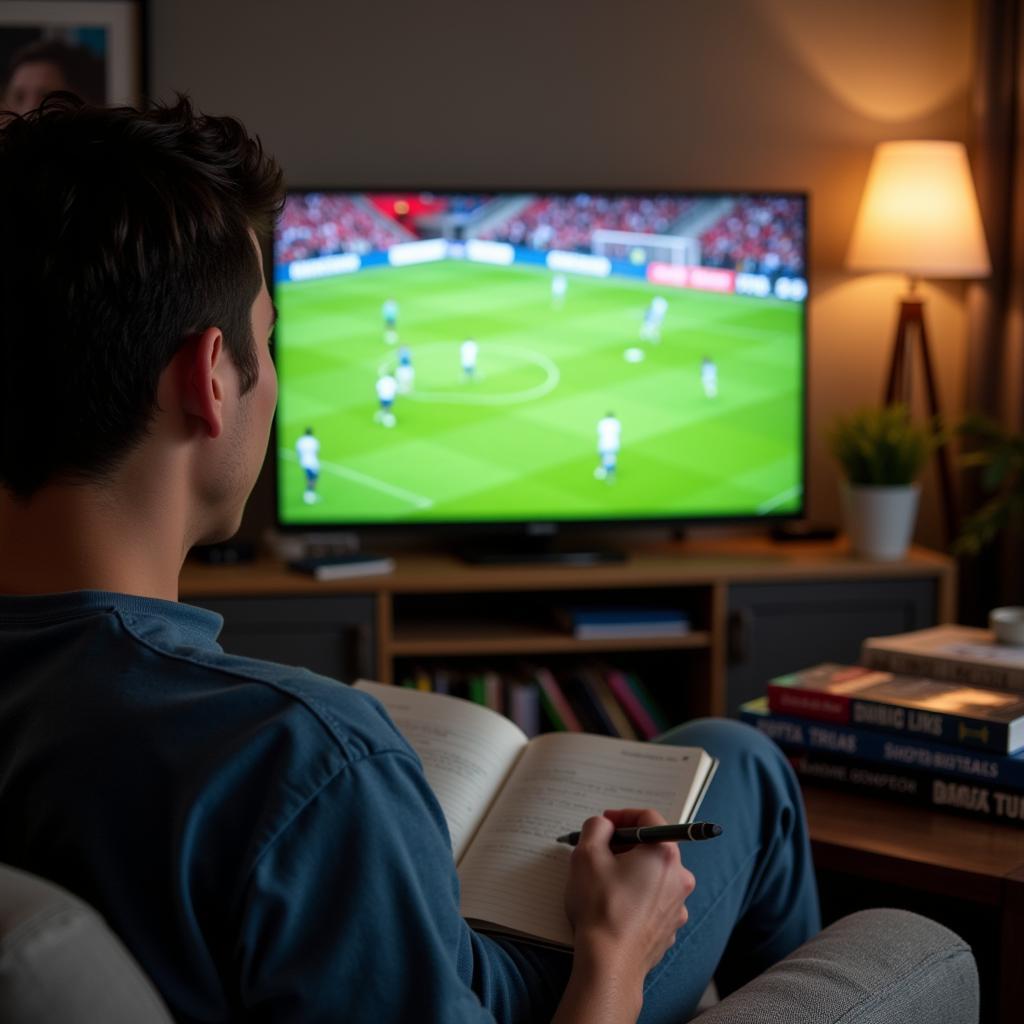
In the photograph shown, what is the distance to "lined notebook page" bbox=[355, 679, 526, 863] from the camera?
150cm

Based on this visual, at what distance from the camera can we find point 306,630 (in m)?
3.23

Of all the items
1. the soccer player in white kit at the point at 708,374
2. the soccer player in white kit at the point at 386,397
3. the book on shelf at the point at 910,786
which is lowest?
the book on shelf at the point at 910,786

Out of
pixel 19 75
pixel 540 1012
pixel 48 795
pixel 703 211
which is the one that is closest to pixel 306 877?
pixel 48 795

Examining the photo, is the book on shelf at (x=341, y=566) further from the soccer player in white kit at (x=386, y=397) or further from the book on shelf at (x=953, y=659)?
the book on shelf at (x=953, y=659)

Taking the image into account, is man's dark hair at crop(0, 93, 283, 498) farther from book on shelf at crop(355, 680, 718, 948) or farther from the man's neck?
book on shelf at crop(355, 680, 718, 948)

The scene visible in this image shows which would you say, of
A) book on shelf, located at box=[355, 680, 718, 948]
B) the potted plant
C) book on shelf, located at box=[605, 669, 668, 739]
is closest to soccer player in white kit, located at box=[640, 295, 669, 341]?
the potted plant

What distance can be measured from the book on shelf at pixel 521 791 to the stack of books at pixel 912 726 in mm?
431

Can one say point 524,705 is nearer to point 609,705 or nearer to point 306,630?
point 609,705

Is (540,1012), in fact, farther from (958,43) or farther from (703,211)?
(958,43)

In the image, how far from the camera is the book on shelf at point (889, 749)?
1.71 meters

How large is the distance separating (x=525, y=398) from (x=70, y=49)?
4.68 feet

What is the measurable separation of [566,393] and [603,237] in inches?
15.3

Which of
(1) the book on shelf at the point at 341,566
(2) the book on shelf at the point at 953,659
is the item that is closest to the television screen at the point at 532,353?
(1) the book on shelf at the point at 341,566

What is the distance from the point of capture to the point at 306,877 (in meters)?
0.88
